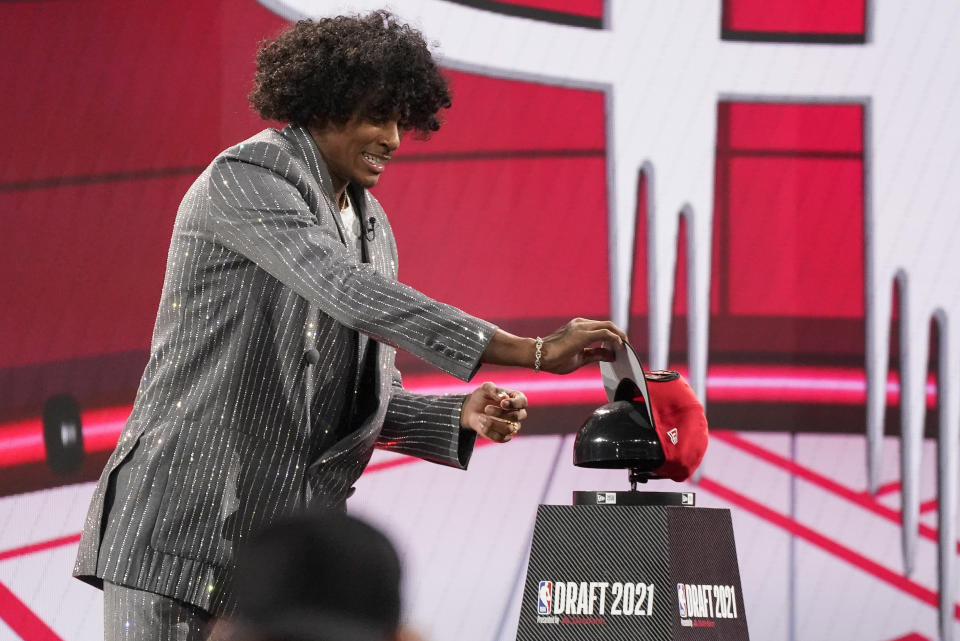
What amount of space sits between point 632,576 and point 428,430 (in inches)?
16.8

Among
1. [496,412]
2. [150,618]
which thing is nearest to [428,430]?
[496,412]

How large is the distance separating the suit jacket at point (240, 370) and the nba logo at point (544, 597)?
0.46 meters

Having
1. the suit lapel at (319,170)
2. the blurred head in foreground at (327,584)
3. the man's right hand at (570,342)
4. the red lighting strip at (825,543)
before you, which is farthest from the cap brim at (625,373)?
the red lighting strip at (825,543)

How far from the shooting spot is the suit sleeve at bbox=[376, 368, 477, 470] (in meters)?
1.96

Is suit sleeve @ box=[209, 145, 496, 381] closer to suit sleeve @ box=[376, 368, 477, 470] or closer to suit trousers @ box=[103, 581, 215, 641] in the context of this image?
suit sleeve @ box=[376, 368, 477, 470]

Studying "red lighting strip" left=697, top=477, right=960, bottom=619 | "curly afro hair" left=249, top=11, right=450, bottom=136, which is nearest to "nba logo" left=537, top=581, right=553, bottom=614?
"curly afro hair" left=249, top=11, right=450, bottom=136

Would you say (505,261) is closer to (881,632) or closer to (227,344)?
(881,632)

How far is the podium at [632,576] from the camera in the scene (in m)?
1.93

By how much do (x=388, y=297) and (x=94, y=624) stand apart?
220 cm

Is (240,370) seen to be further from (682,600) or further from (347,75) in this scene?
(682,600)

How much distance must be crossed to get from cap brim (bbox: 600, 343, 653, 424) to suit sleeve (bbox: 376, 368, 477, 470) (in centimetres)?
27

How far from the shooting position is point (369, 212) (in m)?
2.00

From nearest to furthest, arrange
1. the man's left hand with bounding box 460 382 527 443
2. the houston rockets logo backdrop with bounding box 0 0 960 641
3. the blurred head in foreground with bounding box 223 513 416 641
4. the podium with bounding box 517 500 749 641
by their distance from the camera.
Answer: the blurred head in foreground with bounding box 223 513 416 641 → the man's left hand with bounding box 460 382 527 443 → the podium with bounding box 517 500 749 641 → the houston rockets logo backdrop with bounding box 0 0 960 641

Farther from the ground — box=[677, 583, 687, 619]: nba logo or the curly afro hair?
the curly afro hair
